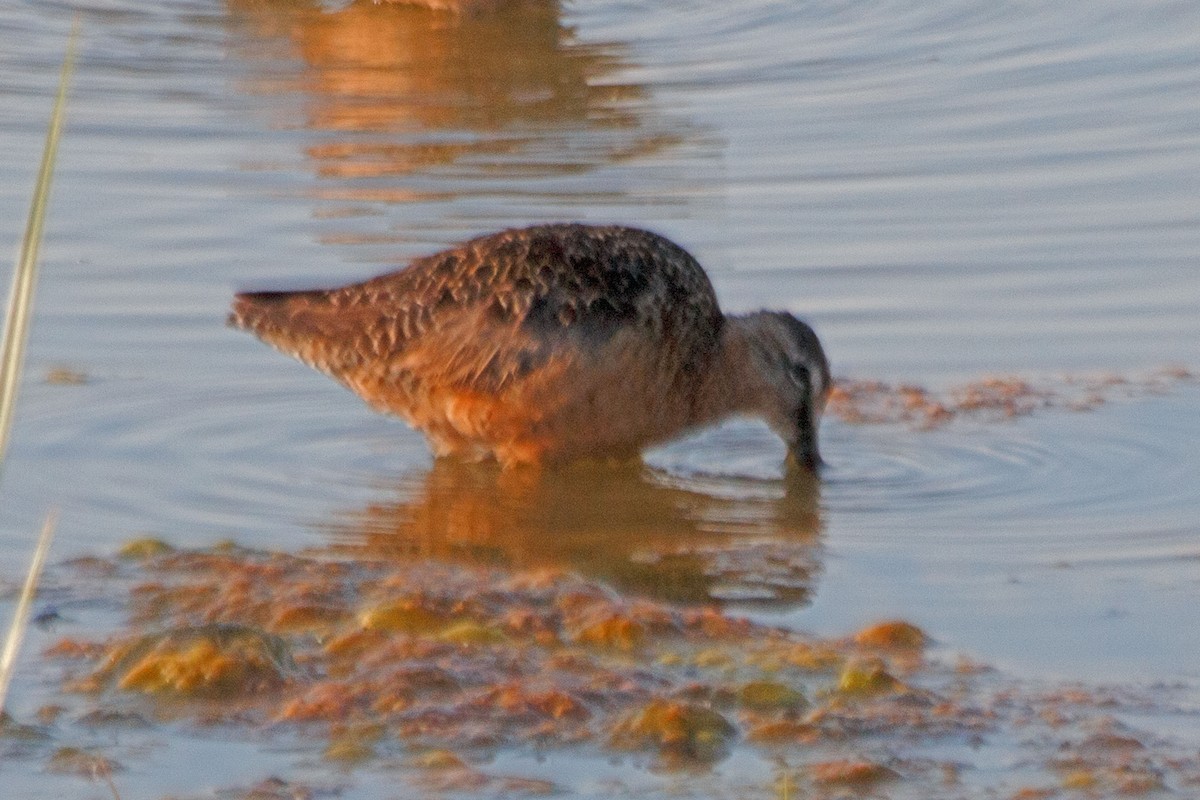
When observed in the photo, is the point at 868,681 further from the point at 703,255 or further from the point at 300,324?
the point at 703,255

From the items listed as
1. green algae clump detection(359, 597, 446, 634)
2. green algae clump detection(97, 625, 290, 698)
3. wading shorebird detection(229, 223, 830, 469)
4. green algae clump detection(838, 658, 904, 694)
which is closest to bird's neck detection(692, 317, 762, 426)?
wading shorebird detection(229, 223, 830, 469)

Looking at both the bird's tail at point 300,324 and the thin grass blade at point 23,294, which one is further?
the bird's tail at point 300,324

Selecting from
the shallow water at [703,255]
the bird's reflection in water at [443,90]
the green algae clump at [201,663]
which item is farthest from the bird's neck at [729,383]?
the bird's reflection in water at [443,90]

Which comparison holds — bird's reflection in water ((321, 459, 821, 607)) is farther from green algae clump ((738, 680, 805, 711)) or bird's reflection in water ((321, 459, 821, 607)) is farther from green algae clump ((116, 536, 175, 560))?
green algae clump ((738, 680, 805, 711))

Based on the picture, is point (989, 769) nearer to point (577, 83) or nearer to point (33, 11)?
point (577, 83)

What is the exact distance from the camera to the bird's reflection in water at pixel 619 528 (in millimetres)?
4301

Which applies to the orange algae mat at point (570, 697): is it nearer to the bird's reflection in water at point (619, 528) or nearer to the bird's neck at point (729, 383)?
the bird's reflection in water at point (619, 528)

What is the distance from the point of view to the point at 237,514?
4.60m

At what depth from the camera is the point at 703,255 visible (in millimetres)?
6238

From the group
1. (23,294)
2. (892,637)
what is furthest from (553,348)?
(23,294)

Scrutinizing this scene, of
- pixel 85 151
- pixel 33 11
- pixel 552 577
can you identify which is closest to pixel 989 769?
pixel 552 577

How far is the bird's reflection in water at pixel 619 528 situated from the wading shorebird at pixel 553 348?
10 centimetres

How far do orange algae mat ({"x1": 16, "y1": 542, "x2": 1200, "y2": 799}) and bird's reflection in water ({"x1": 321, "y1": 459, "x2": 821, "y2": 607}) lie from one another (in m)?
0.25

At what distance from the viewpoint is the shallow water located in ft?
14.5
